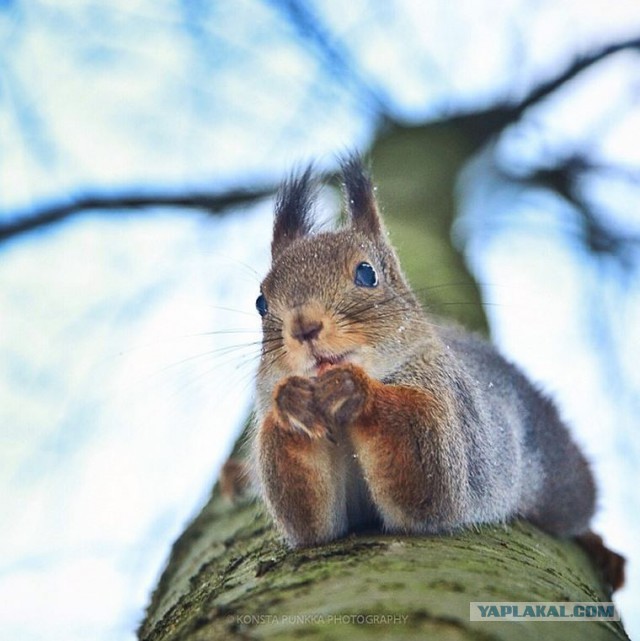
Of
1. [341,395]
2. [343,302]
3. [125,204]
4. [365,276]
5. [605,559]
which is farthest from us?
Result: [125,204]

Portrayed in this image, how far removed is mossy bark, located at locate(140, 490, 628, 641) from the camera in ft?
3.55

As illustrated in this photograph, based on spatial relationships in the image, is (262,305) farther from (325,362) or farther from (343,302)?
(325,362)

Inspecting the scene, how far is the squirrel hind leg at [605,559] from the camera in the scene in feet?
8.34

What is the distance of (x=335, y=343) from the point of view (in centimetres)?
185

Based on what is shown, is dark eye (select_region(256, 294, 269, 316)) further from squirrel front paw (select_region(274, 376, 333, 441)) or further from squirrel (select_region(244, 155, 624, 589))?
squirrel front paw (select_region(274, 376, 333, 441))

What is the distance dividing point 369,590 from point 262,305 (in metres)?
1.07

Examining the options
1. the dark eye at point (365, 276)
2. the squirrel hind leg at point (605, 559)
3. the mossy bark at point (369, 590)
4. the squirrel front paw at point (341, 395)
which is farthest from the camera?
the squirrel hind leg at point (605, 559)

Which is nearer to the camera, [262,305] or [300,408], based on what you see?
[300,408]

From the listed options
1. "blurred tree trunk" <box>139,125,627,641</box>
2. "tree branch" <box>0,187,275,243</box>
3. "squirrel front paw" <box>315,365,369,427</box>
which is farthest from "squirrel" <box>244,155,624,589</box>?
"tree branch" <box>0,187,275,243</box>

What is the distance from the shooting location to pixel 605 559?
2.59 m

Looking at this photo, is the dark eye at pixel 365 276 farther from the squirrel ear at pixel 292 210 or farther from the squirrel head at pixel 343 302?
the squirrel ear at pixel 292 210

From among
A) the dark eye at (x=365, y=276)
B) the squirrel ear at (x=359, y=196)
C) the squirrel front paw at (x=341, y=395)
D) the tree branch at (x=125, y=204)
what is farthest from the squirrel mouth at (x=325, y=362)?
the tree branch at (x=125, y=204)

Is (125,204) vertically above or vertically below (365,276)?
above

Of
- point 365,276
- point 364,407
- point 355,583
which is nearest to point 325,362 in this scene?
point 364,407
